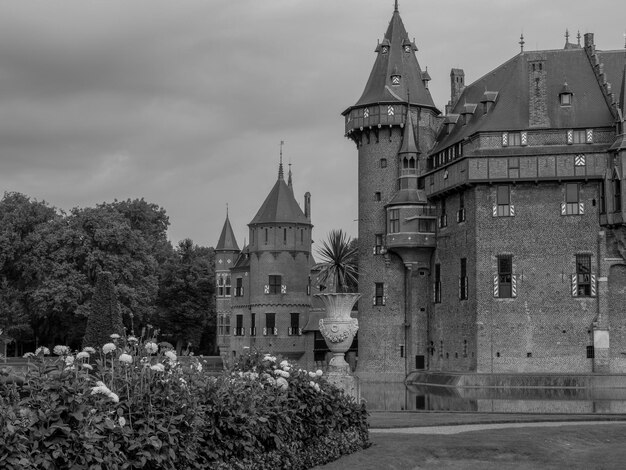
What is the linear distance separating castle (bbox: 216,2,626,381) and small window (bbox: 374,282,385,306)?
0.27ft

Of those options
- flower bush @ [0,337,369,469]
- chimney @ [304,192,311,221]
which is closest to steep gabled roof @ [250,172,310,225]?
chimney @ [304,192,311,221]

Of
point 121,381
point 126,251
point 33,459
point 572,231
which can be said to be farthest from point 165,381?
point 126,251

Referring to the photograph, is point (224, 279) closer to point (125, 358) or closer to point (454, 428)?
point (454, 428)

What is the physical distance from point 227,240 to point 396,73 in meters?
22.5

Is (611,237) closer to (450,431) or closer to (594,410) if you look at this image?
(594,410)

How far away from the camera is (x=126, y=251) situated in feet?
215

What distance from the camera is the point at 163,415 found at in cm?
1233

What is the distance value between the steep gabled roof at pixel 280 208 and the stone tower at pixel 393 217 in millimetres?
9526

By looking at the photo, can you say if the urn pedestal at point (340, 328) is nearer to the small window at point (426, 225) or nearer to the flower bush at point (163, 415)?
the flower bush at point (163, 415)

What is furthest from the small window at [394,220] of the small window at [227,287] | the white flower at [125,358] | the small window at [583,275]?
the white flower at [125,358]

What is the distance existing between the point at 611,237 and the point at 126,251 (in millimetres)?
31098

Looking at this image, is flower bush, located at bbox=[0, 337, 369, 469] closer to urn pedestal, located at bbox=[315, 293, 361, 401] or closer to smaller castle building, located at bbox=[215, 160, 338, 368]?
urn pedestal, located at bbox=[315, 293, 361, 401]

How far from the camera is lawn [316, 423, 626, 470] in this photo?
1644cm

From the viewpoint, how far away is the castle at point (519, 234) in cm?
5041
